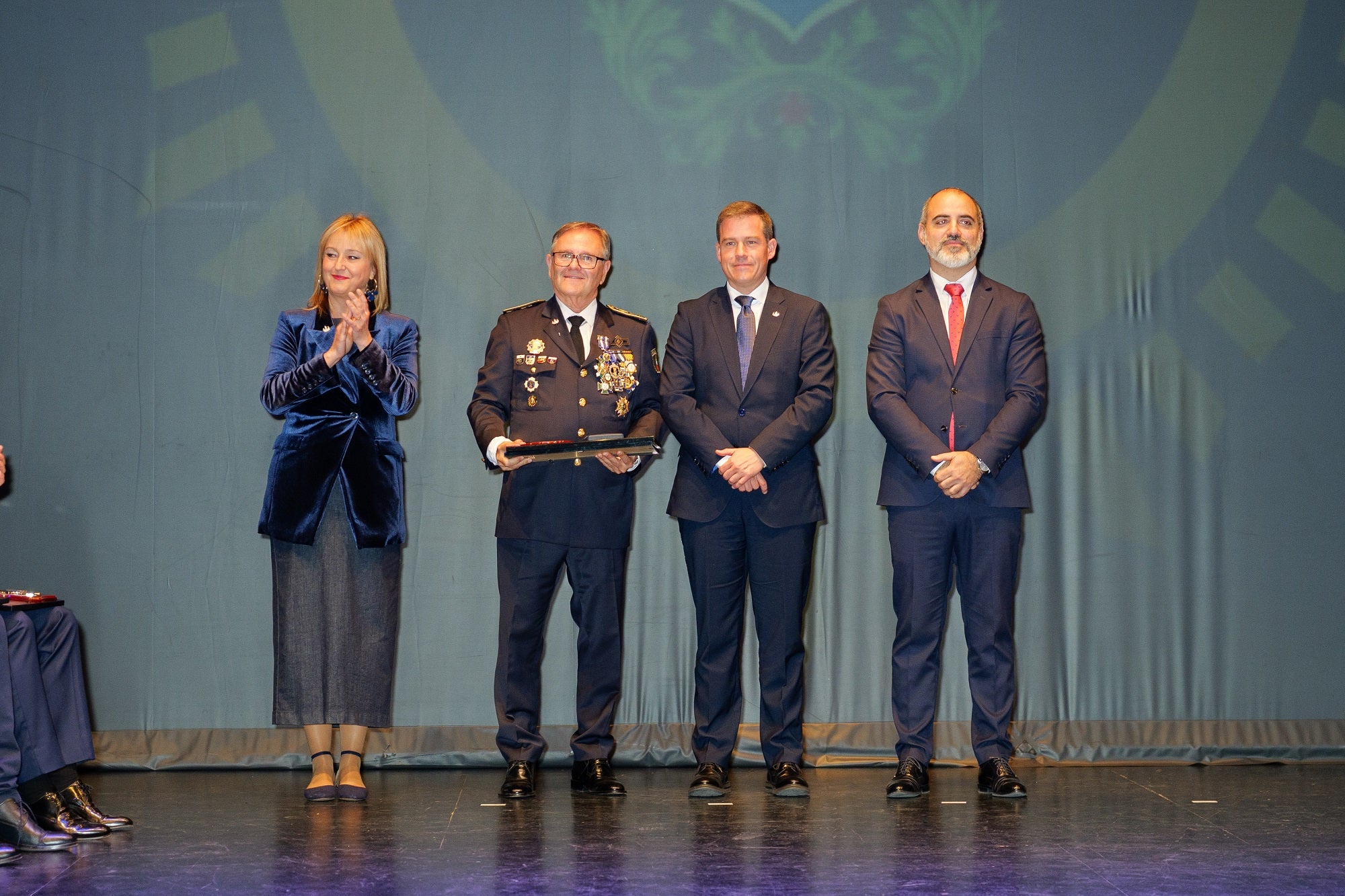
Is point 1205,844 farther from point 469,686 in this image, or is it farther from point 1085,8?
point 1085,8

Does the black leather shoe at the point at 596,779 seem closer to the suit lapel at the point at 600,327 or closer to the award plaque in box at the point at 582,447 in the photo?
the award plaque in box at the point at 582,447

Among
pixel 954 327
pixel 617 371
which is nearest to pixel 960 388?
pixel 954 327

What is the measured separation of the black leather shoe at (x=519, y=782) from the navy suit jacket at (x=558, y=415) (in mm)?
689

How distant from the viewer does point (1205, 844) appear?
303 cm

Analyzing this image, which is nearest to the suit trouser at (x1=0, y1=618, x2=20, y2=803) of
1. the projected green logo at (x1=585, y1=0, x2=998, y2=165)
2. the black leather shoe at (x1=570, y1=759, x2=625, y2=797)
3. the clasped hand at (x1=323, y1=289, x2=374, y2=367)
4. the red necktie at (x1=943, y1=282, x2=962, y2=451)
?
the clasped hand at (x1=323, y1=289, x2=374, y2=367)

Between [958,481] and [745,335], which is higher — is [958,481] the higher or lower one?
the lower one

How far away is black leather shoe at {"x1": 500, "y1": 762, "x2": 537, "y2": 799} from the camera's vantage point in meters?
3.66

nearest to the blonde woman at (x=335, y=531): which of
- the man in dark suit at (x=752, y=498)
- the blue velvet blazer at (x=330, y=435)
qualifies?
the blue velvet blazer at (x=330, y=435)

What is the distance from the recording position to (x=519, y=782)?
12.1 feet

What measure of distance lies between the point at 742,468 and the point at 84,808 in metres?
1.98

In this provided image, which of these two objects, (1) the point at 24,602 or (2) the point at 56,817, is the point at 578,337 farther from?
(2) the point at 56,817

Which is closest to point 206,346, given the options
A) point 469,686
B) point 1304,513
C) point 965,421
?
point 469,686

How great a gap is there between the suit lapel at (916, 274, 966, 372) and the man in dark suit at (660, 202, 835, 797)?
309mm

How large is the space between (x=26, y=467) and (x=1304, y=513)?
4.63 m
